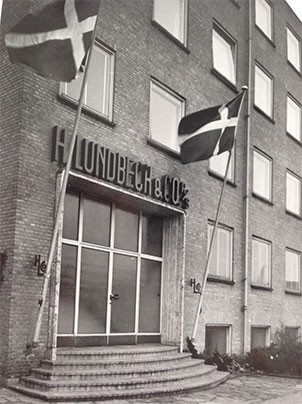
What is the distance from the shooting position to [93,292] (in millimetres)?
11312

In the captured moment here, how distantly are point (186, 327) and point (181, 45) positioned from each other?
7018mm

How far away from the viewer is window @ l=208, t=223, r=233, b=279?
1502 cm

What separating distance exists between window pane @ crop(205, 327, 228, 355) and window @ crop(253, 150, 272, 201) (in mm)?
4600

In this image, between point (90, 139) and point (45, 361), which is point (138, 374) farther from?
point (90, 139)

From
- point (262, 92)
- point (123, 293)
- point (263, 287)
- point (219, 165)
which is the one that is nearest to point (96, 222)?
point (123, 293)

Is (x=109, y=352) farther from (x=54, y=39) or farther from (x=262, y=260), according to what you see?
(x=262, y=260)

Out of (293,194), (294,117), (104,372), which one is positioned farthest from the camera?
(294,117)

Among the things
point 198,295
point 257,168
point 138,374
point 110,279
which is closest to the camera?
point 138,374

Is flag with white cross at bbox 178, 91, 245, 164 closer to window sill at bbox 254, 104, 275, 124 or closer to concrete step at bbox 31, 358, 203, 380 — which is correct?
concrete step at bbox 31, 358, 203, 380

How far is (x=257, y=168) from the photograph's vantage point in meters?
18.0

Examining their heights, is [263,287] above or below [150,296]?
above

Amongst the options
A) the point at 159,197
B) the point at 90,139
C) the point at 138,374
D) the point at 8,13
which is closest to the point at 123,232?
the point at 159,197

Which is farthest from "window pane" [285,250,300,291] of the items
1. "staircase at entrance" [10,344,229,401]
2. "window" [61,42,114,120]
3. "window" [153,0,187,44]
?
"window" [61,42,114,120]

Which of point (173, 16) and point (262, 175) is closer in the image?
point (173, 16)
